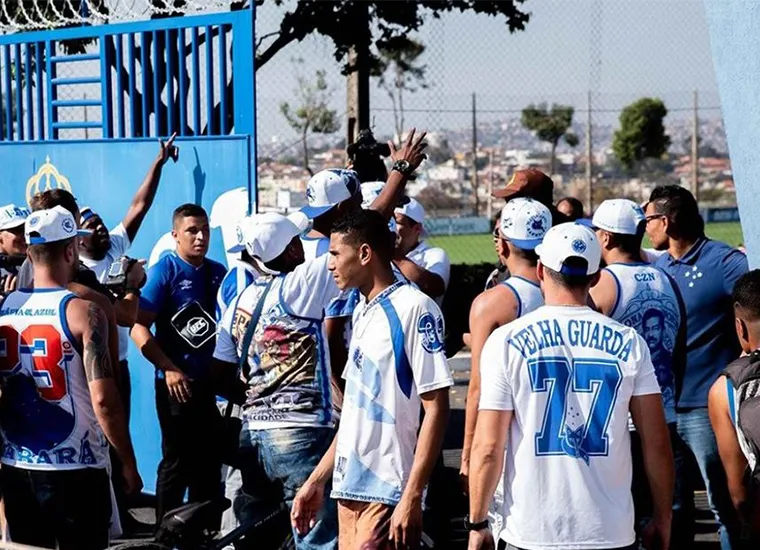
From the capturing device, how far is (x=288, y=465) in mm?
5660

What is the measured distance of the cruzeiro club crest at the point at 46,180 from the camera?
945 cm

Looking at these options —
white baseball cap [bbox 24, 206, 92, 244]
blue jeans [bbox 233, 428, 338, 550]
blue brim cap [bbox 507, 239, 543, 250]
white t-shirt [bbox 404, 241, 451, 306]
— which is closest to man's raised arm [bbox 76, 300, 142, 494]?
white baseball cap [bbox 24, 206, 92, 244]

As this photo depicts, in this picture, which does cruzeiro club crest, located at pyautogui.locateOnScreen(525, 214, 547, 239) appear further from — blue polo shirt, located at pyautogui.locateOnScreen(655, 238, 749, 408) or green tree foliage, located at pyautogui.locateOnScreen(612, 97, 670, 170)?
green tree foliage, located at pyautogui.locateOnScreen(612, 97, 670, 170)

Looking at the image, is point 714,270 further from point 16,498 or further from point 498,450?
point 16,498

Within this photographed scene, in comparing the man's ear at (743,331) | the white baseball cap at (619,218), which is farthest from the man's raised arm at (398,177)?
the man's ear at (743,331)

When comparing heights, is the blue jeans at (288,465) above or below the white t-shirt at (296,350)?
below

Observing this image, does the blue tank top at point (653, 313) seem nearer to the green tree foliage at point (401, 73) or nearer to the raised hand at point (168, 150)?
the raised hand at point (168, 150)

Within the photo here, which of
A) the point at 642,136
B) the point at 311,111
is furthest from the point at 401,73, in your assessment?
the point at 642,136

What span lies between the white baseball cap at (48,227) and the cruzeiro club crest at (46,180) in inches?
153

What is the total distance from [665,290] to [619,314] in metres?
0.25

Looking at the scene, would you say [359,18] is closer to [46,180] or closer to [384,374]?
[46,180]

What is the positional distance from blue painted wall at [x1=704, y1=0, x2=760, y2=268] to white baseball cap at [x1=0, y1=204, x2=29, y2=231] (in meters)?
3.85

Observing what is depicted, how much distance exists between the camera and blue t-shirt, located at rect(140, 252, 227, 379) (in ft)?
24.1

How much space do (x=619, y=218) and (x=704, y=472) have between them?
136cm
